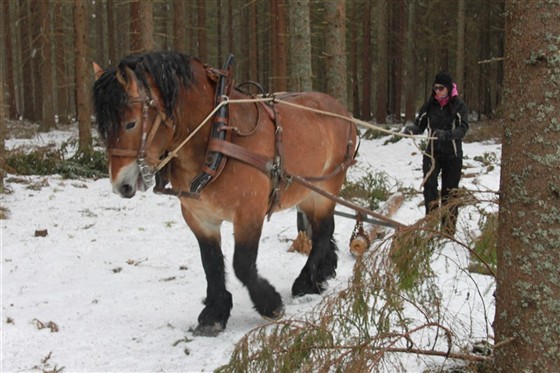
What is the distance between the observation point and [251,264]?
12.2ft

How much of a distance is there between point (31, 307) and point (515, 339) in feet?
13.0

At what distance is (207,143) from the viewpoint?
3562mm

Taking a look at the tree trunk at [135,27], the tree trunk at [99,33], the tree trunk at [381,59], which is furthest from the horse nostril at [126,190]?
the tree trunk at [99,33]

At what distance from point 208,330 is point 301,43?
6866mm

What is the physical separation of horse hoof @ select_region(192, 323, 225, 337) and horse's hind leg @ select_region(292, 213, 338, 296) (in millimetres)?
1077

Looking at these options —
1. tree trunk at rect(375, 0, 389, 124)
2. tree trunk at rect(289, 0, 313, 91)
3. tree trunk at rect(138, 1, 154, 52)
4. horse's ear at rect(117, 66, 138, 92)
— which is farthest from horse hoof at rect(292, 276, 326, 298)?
tree trunk at rect(375, 0, 389, 124)

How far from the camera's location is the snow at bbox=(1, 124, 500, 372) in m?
3.52

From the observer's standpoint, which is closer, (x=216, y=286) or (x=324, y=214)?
(x=216, y=286)

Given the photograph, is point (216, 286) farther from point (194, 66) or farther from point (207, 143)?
point (194, 66)

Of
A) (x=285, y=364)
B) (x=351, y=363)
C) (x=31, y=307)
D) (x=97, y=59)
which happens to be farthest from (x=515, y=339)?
(x=97, y=59)

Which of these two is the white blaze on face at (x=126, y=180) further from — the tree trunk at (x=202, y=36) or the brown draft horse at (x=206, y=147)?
the tree trunk at (x=202, y=36)

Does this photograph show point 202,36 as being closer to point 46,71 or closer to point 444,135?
point 46,71

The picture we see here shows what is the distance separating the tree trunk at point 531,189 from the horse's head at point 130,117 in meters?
2.11

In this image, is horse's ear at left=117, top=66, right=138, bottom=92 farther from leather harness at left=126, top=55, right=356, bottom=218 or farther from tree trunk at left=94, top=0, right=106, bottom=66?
tree trunk at left=94, top=0, right=106, bottom=66
